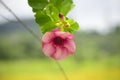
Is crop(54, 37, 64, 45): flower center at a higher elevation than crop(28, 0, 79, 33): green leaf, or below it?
below

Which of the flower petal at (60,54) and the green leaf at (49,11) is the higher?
the green leaf at (49,11)

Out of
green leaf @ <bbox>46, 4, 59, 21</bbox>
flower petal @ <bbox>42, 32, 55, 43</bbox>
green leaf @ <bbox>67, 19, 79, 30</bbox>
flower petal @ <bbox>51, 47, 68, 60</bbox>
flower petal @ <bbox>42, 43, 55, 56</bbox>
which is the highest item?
green leaf @ <bbox>46, 4, 59, 21</bbox>

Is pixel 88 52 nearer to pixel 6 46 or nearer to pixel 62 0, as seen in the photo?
pixel 6 46

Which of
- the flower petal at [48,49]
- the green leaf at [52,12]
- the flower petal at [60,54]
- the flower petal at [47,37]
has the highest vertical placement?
the green leaf at [52,12]

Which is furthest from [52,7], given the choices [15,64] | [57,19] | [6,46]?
[15,64]

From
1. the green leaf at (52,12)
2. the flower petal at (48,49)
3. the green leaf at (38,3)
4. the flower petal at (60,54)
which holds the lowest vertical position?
the flower petal at (60,54)
